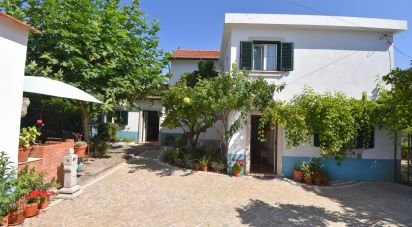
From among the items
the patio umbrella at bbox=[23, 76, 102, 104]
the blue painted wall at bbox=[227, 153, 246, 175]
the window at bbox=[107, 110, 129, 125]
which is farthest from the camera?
the window at bbox=[107, 110, 129, 125]

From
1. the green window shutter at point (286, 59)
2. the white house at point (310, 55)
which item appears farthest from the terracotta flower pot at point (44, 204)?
the green window shutter at point (286, 59)

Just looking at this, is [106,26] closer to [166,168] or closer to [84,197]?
[166,168]

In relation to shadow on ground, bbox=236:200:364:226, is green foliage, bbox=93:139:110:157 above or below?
above

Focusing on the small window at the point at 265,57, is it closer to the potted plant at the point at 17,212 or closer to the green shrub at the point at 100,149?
the green shrub at the point at 100,149

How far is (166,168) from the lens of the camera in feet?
37.0

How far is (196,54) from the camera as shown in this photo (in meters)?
24.4

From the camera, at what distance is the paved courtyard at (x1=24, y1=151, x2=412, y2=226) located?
6.40 metres

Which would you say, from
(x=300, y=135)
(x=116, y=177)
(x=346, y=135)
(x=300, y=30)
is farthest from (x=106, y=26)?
(x=346, y=135)

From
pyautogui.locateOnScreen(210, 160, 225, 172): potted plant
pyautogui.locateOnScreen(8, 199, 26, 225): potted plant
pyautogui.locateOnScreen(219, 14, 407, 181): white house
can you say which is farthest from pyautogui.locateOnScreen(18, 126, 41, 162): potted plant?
pyautogui.locateOnScreen(219, 14, 407, 181): white house

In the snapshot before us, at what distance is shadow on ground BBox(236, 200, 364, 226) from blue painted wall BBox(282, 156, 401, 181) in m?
3.62

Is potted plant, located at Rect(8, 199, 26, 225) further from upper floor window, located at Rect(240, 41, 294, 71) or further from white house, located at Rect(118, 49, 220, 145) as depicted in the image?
white house, located at Rect(118, 49, 220, 145)

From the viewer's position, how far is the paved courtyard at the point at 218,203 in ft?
21.0

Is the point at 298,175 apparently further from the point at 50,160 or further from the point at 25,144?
the point at 25,144

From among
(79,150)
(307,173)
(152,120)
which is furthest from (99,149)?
(307,173)
